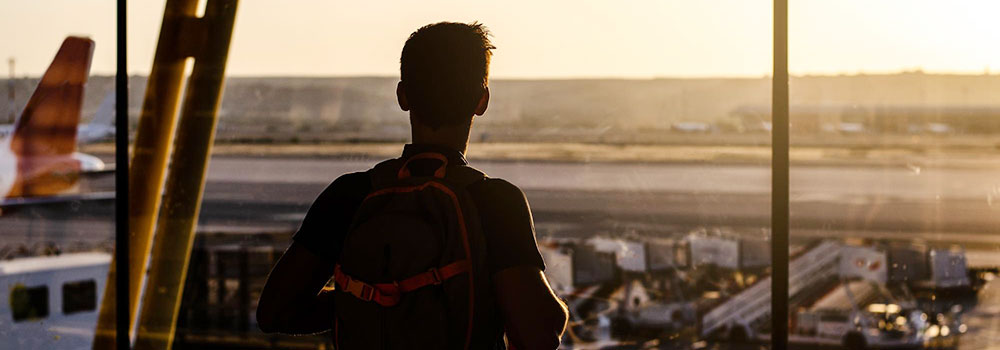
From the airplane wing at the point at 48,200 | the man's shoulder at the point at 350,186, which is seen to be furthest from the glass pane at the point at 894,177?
the airplane wing at the point at 48,200

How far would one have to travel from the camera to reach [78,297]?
9.76 m

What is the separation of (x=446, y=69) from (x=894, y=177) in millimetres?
29778

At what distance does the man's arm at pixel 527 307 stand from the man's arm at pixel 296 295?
0.21 metres

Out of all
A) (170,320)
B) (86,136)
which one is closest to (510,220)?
(170,320)

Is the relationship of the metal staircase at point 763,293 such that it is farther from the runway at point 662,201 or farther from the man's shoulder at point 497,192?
the man's shoulder at point 497,192

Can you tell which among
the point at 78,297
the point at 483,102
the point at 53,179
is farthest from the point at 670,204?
the point at 483,102

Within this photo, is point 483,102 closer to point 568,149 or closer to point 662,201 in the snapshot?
point 662,201

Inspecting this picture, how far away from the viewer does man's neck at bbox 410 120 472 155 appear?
1076 millimetres

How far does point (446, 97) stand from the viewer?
106 cm

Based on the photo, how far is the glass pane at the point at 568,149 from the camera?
5.75 m

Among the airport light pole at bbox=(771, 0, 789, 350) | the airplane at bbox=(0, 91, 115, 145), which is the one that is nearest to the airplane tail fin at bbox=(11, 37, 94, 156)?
the airplane at bbox=(0, 91, 115, 145)

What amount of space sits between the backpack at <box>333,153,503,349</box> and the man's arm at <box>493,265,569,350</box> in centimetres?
3

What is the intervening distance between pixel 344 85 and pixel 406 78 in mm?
30651

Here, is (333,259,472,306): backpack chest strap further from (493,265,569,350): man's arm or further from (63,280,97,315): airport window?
(63,280,97,315): airport window
